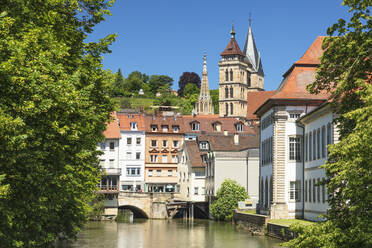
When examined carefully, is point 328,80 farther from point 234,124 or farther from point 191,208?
point 234,124

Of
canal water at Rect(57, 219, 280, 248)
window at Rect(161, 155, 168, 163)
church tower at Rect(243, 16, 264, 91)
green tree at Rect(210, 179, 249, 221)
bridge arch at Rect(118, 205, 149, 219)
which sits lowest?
canal water at Rect(57, 219, 280, 248)

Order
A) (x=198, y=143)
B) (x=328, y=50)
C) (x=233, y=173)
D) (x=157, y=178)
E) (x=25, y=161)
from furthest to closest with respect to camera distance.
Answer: (x=157, y=178) < (x=198, y=143) < (x=233, y=173) < (x=328, y=50) < (x=25, y=161)

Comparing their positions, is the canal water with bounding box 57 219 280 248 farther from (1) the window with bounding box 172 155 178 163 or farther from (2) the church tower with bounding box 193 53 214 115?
(2) the church tower with bounding box 193 53 214 115

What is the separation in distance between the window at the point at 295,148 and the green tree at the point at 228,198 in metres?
17.1

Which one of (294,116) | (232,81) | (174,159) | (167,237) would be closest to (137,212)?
(174,159)

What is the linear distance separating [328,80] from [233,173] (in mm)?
53215

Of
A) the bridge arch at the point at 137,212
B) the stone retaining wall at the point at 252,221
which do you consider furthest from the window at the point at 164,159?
the stone retaining wall at the point at 252,221

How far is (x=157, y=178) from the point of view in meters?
94.2

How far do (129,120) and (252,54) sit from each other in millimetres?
90126

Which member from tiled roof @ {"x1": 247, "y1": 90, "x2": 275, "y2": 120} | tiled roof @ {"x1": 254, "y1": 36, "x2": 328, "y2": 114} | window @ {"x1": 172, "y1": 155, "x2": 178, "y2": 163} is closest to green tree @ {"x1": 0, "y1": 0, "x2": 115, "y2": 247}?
tiled roof @ {"x1": 254, "y1": 36, "x2": 328, "y2": 114}

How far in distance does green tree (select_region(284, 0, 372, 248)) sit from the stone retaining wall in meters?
28.9

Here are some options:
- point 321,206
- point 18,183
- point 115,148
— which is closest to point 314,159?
point 321,206

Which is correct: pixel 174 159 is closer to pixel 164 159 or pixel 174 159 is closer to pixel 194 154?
pixel 164 159

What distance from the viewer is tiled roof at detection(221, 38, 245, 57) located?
162 meters
